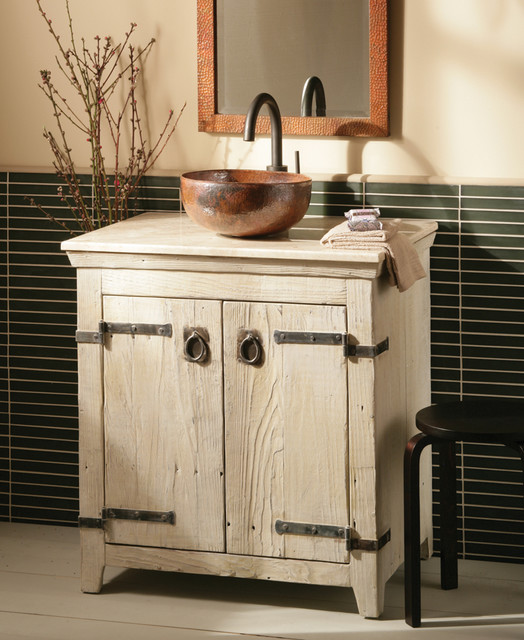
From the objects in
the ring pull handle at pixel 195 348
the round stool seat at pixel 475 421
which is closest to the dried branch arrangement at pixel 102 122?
the ring pull handle at pixel 195 348

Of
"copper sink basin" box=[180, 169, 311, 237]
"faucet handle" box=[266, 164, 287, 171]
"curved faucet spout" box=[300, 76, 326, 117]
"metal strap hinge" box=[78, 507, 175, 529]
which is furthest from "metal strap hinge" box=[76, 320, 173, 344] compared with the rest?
"curved faucet spout" box=[300, 76, 326, 117]

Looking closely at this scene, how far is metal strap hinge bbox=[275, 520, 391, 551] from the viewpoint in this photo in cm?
288

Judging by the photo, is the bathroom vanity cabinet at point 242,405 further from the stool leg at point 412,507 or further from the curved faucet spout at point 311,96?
the curved faucet spout at point 311,96

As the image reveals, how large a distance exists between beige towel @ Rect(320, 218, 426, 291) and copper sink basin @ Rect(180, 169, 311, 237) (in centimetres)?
13

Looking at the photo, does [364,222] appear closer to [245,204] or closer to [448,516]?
[245,204]

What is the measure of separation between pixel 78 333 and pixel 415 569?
103 centimetres

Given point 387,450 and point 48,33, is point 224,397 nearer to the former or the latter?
point 387,450

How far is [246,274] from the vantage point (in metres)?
2.88

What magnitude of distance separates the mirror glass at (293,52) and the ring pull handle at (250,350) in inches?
29.4

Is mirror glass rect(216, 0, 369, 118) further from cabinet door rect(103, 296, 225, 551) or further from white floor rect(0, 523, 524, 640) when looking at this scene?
white floor rect(0, 523, 524, 640)

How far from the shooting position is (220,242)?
2928 millimetres

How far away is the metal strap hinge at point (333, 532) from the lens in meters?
2.88

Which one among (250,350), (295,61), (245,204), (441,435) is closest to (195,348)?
(250,350)

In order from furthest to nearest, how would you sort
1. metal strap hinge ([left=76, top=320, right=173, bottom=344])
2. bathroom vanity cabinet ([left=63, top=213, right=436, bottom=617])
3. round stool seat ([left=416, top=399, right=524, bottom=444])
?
metal strap hinge ([left=76, top=320, right=173, bottom=344]), bathroom vanity cabinet ([left=63, top=213, right=436, bottom=617]), round stool seat ([left=416, top=399, right=524, bottom=444])
